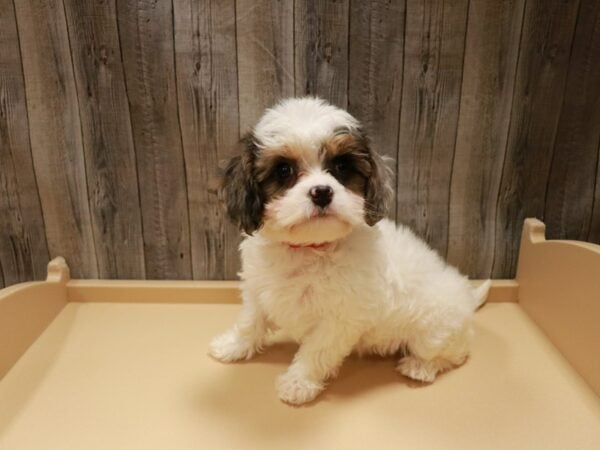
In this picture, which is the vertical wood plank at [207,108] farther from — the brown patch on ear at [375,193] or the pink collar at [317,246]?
the brown patch on ear at [375,193]

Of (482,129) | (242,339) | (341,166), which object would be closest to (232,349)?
(242,339)

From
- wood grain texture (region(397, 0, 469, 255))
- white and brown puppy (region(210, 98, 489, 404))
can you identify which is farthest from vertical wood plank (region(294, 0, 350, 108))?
white and brown puppy (region(210, 98, 489, 404))

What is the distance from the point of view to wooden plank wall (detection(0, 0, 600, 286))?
1674 millimetres

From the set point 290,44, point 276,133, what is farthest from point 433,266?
point 290,44

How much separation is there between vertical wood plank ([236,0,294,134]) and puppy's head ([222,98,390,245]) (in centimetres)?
44

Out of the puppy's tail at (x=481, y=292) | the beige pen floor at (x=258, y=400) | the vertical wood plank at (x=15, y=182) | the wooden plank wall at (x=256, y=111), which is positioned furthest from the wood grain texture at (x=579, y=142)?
the vertical wood plank at (x=15, y=182)

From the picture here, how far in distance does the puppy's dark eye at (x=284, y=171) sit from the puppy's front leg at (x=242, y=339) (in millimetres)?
498

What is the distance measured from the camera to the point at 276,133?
1268 mm

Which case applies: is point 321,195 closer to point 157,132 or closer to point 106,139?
point 157,132

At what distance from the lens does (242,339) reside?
5.53 feet

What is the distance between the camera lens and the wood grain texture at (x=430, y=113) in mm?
1671

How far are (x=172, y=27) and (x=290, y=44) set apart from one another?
381mm

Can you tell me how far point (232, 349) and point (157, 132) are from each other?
2.56ft

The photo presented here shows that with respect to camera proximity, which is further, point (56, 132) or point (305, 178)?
point (56, 132)
